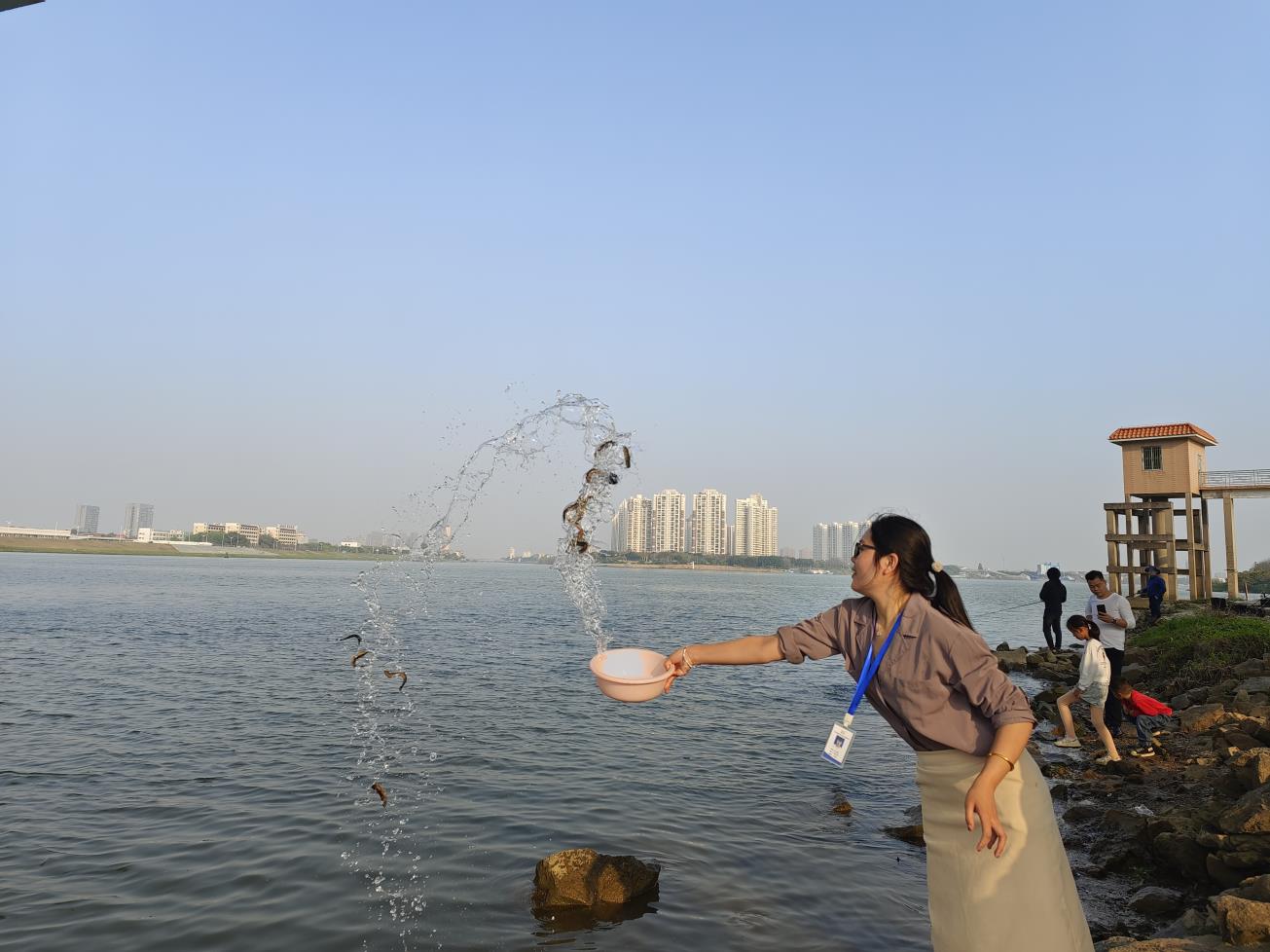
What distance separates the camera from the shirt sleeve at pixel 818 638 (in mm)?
3729

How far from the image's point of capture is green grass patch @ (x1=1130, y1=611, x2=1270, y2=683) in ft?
56.1

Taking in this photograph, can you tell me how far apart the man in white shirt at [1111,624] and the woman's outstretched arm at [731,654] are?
10.2 m

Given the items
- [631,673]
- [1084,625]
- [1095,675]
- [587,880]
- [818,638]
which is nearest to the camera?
[818,638]

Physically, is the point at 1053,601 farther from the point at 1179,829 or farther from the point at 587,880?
the point at 587,880

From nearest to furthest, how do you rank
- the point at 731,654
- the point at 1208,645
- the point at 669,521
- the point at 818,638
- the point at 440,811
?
1. the point at 818,638
2. the point at 731,654
3. the point at 440,811
4. the point at 1208,645
5. the point at 669,521

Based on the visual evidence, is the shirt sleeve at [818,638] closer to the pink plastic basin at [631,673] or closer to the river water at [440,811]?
the pink plastic basin at [631,673]

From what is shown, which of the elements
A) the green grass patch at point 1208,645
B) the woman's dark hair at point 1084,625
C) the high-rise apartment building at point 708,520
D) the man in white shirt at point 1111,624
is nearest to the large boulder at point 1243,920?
the woman's dark hair at point 1084,625

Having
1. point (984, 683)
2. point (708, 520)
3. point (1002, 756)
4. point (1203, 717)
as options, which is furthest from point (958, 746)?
point (708, 520)

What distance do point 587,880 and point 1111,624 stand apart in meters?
9.34

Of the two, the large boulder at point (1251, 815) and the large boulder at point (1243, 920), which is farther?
the large boulder at point (1251, 815)

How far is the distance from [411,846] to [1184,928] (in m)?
7.25

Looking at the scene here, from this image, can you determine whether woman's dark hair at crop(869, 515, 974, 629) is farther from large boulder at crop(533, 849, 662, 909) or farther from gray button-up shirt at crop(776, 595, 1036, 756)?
large boulder at crop(533, 849, 662, 909)

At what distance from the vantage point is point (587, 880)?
23.9 ft

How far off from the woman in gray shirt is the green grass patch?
A: 1728 cm
